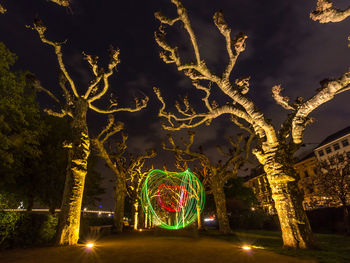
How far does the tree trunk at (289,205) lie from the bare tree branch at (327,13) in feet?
20.0

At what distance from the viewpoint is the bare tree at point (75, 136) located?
31.8 ft

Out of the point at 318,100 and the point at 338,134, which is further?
the point at 338,134

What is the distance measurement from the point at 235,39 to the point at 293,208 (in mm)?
8260

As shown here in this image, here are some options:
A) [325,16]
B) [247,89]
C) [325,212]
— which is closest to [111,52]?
[247,89]

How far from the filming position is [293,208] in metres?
8.73

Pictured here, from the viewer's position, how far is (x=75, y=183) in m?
10.3

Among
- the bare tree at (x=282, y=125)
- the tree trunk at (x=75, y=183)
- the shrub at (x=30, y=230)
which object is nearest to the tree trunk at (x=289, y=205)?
the bare tree at (x=282, y=125)

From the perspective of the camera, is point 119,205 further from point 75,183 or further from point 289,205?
point 289,205

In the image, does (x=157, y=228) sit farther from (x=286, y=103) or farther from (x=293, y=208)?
(x=286, y=103)

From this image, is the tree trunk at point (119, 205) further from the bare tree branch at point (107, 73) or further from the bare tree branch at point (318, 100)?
the bare tree branch at point (318, 100)

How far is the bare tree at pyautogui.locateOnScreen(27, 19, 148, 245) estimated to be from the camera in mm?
9680

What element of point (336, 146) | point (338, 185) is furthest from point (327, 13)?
point (336, 146)

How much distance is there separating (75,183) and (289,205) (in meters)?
10.4

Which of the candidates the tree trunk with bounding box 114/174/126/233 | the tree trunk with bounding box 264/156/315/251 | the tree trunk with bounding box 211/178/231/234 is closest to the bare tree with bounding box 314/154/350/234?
the tree trunk with bounding box 211/178/231/234
